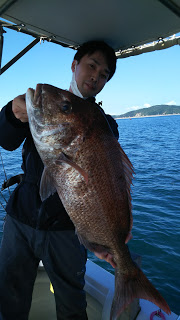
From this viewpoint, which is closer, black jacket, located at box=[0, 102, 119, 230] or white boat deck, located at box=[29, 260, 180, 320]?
black jacket, located at box=[0, 102, 119, 230]

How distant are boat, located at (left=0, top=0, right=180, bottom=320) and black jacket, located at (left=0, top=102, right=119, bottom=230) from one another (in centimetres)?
123

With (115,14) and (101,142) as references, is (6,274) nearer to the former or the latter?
→ (101,142)

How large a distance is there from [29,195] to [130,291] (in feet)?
3.71

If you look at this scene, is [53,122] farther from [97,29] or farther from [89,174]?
[97,29]

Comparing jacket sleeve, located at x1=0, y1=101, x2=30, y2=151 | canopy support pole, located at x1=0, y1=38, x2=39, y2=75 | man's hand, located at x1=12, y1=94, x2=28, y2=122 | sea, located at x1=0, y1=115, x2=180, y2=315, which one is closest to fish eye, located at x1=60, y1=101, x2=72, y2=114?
man's hand, located at x1=12, y1=94, x2=28, y2=122

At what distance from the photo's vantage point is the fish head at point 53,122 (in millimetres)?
1659

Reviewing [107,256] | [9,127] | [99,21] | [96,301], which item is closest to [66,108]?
[9,127]

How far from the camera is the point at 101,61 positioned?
2465 mm

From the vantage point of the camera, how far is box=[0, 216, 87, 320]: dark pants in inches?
78.1

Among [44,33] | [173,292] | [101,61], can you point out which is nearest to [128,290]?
[101,61]

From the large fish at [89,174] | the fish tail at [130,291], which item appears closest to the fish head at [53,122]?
the large fish at [89,174]

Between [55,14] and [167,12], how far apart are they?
4.19 feet

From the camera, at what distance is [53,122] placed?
1.68 metres

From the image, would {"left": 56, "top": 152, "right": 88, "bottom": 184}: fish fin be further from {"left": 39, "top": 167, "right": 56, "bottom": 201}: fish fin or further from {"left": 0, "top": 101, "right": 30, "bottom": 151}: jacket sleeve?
{"left": 0, "top": 101, "right": 30, "bottom": 151}: jacket sleeve
